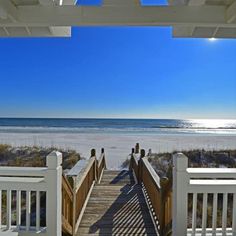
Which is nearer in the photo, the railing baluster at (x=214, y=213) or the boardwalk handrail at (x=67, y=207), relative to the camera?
the railing baluster at (x=214, y=213)

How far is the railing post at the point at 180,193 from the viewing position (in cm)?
310

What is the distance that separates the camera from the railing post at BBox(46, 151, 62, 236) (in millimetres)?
3148

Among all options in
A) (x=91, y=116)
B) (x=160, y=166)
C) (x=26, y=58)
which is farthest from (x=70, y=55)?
(x=160, y=166)

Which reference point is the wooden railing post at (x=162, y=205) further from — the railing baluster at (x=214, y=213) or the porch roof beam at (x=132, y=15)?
the porch roof beam at (x=132, y=15)

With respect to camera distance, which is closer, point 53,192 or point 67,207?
point 53,192

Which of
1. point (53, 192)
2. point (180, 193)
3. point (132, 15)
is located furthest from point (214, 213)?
point (132, 15)

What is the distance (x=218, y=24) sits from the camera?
120 inches

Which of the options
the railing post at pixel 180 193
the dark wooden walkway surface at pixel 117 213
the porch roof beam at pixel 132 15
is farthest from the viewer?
the dark wooden walkway surface at pixel 117 213

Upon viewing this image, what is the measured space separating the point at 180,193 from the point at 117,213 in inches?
105

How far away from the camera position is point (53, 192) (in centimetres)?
316

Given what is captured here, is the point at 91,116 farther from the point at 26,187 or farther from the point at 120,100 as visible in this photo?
the point at 26,187

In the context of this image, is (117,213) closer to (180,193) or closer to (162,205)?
(162,205)

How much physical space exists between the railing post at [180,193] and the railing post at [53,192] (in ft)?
4.36

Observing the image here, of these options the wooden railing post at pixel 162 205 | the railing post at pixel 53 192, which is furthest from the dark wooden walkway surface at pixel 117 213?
the railing post at pixel 53 192
